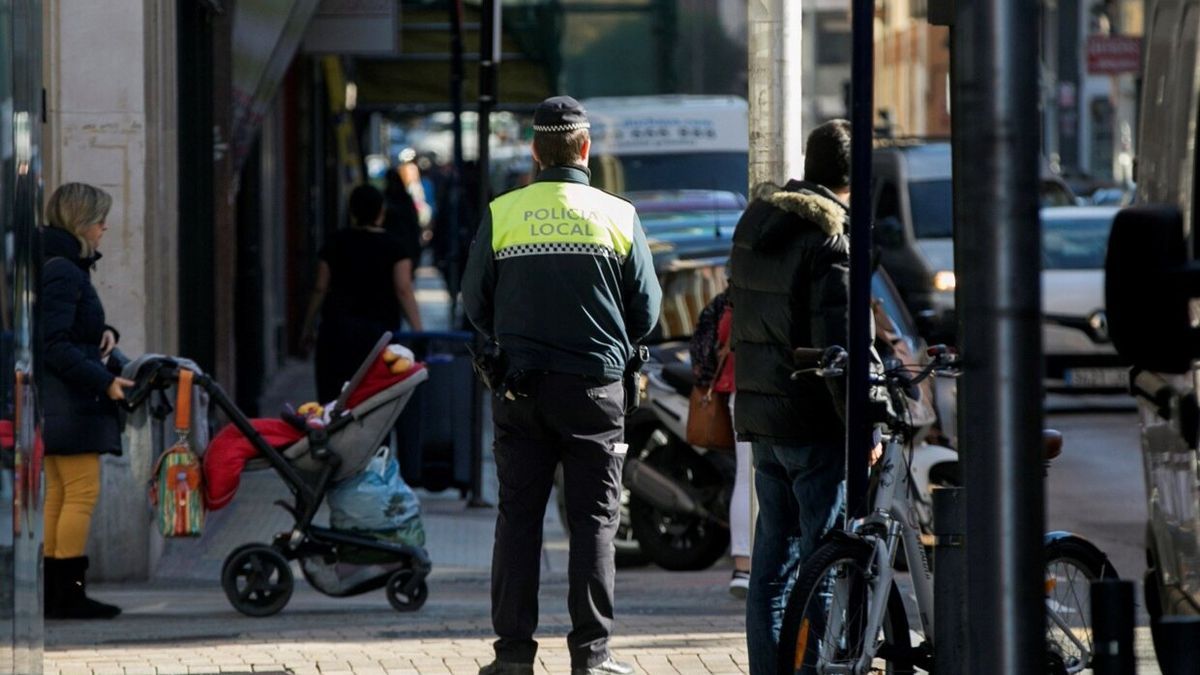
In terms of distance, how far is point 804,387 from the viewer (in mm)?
6238

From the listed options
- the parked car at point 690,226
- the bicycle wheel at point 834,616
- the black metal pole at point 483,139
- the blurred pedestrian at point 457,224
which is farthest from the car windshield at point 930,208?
the bicycle wheel at point 834,616

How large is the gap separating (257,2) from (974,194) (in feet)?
31.8

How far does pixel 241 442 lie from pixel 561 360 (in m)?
2.53

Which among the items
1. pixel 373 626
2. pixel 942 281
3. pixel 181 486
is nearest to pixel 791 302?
pixel 373 626

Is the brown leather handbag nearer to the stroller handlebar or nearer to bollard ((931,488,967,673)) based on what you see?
the stroller handlebar

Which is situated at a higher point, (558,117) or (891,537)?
(558,117)

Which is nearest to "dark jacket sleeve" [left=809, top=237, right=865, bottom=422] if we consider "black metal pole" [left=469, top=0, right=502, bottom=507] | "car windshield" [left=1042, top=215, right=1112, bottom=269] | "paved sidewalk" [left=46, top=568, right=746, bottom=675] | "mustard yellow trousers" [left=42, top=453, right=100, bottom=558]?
"paved sidewalk" [left=46, top=568, right=746, bottom=675]

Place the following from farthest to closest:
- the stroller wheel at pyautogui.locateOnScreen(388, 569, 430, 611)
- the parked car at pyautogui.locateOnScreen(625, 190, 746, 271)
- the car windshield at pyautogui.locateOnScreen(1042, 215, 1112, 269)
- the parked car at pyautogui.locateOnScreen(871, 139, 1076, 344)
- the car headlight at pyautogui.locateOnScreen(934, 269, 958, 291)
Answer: the parked car at pyautogui.locateOnScreen(871, 139, 1076, 344)
the car headlight at pyautogui.locateOnScreen(934, 269, 958, 291)
the car windshield at pyautogui.locateOnScreen(1042, 215, 1112, 269)
the parked car at pyautogui.locateOnScreen(625, 190, 746, 271)
the stroller wheel at pyautogui.locateOnScreen(388, 569, 430, 611)

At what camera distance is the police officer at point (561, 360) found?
6.47 meters

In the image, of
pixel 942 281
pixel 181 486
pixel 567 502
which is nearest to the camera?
pixel 567 502

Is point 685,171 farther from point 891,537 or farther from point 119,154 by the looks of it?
point 891,537

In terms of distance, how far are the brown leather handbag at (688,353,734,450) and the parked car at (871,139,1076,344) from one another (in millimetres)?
10659

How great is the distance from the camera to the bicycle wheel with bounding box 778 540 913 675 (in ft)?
18.6

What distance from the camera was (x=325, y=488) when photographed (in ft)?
28.6
